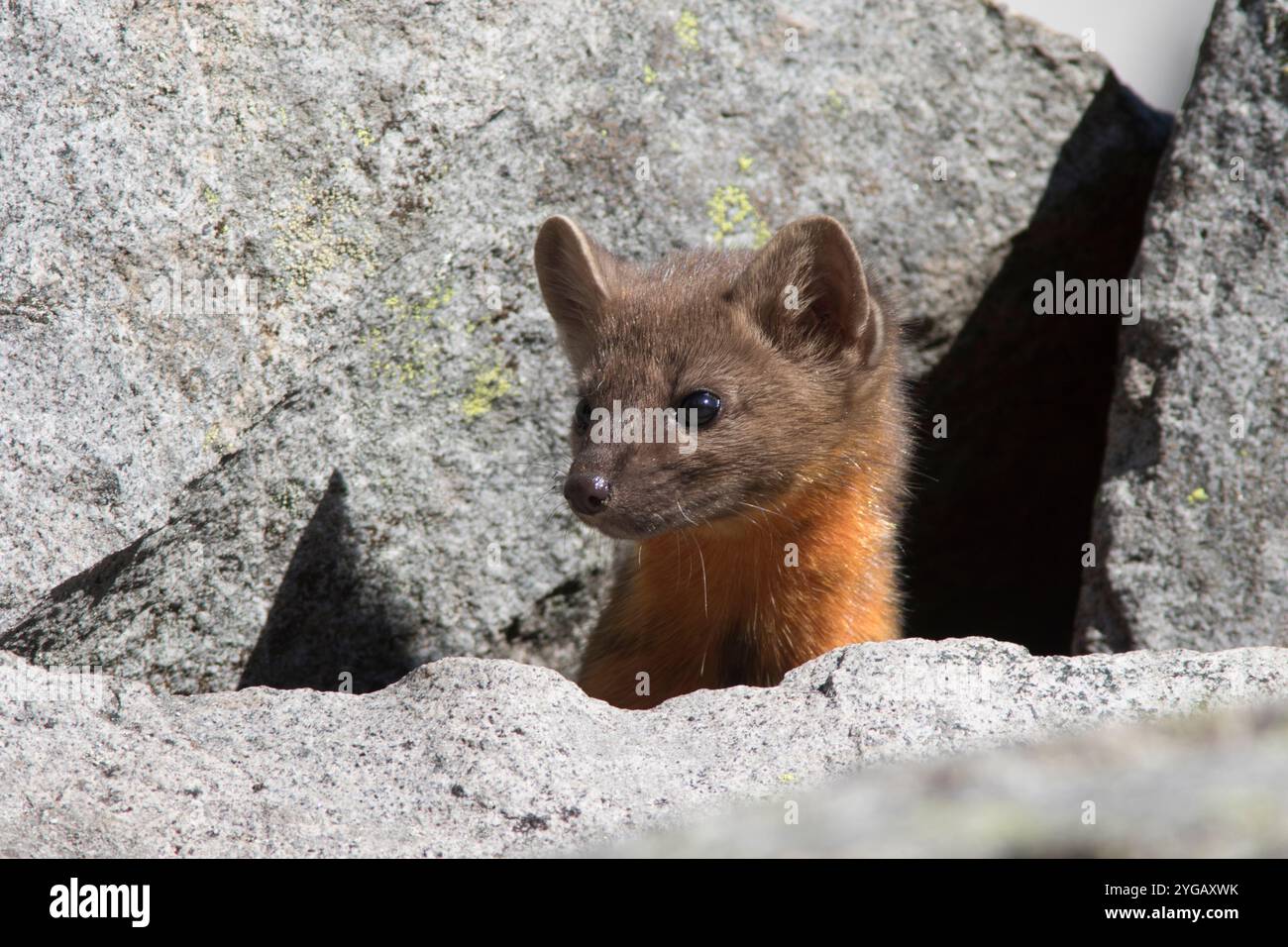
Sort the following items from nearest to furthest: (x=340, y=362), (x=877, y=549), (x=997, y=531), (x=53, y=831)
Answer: (x=53, y=831)
(x=340, y=362)
(x=877, y=549)
(x=997, y=531)

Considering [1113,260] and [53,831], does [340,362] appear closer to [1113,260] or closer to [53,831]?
[53,831]

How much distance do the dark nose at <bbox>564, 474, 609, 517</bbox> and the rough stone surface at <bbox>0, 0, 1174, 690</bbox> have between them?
91cm

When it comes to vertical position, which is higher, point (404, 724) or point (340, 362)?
point (340, 362)

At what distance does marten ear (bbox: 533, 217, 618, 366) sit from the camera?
4.82 m

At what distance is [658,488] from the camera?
4.42 metres

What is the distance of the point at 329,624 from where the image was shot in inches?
190

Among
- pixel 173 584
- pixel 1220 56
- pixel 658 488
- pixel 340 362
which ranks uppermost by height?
pixel 1220 56

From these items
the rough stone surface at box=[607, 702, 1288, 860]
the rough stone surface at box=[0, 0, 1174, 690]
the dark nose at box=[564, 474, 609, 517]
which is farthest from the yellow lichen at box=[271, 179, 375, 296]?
the rough stone surface at box=[607, 702, 1288, 860]

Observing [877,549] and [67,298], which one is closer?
[67,298]

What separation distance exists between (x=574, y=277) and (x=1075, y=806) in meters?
3.67

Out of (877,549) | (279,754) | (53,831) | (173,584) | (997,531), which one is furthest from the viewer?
(997,531)

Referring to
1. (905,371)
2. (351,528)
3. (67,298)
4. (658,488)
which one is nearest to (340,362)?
(351,528)

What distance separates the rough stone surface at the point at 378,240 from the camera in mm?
4031

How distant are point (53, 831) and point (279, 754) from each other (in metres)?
0.60
